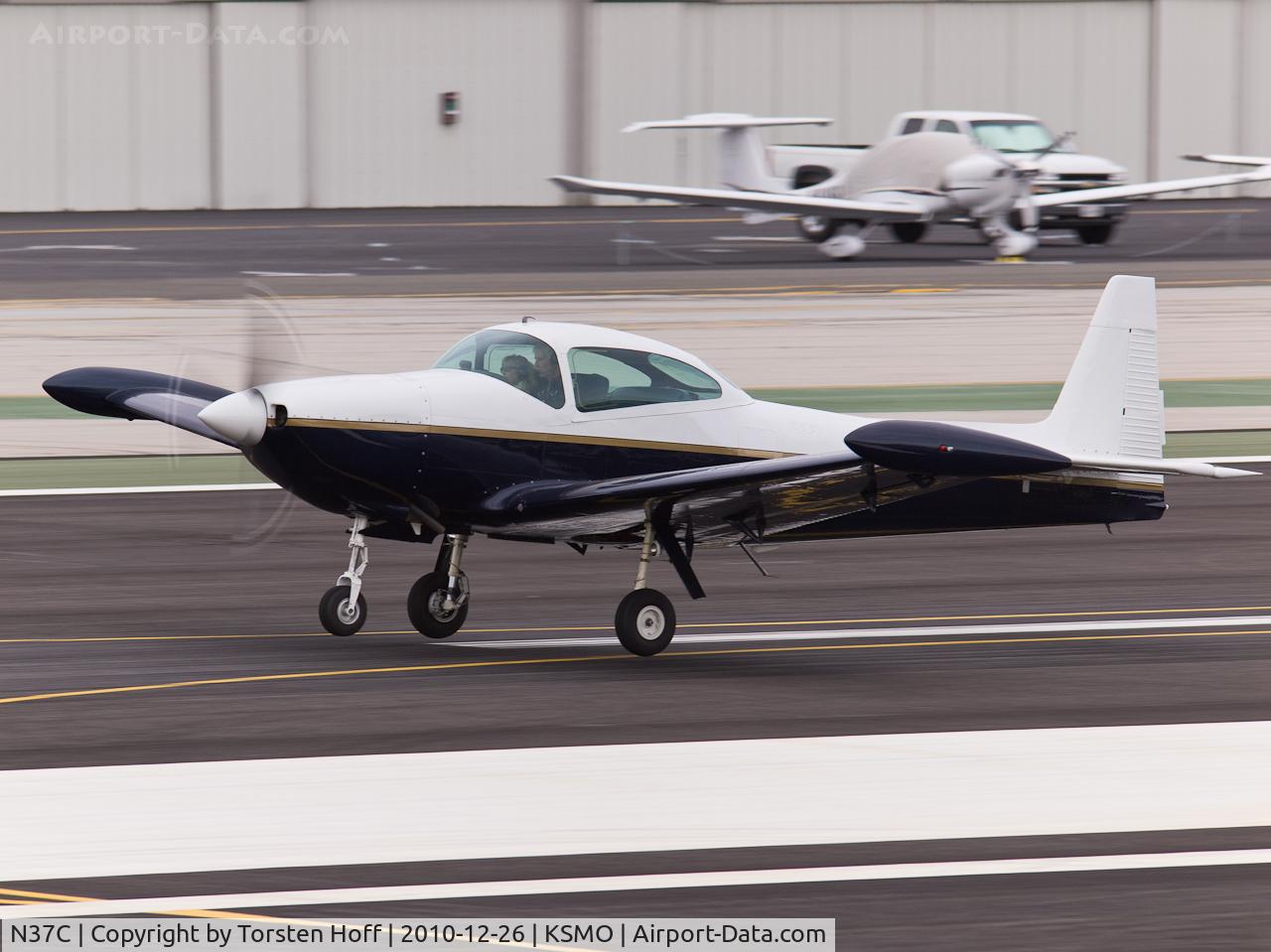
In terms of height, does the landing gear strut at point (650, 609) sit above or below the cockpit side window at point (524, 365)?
below

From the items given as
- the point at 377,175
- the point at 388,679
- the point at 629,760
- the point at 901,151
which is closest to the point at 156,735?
the point at 388,679

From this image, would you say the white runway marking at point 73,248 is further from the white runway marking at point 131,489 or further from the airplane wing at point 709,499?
the airplane wing at point 709,499

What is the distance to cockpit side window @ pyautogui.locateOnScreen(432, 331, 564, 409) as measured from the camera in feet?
38.9

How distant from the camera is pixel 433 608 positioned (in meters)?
12.5

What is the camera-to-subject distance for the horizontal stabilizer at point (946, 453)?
388 inches

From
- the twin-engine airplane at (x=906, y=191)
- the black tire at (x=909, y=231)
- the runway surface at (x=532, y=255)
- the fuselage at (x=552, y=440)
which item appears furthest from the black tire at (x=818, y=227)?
the fuselage at (x=552, y=440)

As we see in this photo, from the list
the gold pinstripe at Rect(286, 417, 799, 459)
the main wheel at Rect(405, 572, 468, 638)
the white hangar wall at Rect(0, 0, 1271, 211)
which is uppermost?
the white hangar wall at Rect(0, 0, 1271, 211)

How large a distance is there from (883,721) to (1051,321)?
2084 centimetres

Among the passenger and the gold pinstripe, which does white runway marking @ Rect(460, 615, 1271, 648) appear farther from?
the passenger

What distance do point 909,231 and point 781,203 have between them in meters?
4.72

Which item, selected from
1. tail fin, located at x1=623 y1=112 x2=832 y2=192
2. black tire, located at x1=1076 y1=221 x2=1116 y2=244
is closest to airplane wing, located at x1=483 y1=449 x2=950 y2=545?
tail fin, located at x1=623 y1=112 x2=832 y2=192

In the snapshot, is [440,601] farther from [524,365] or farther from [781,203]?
[781,203]

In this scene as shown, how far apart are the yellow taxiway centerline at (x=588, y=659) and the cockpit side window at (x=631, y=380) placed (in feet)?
5.26

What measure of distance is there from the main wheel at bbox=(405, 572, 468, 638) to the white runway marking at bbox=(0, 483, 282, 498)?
6.16 m
